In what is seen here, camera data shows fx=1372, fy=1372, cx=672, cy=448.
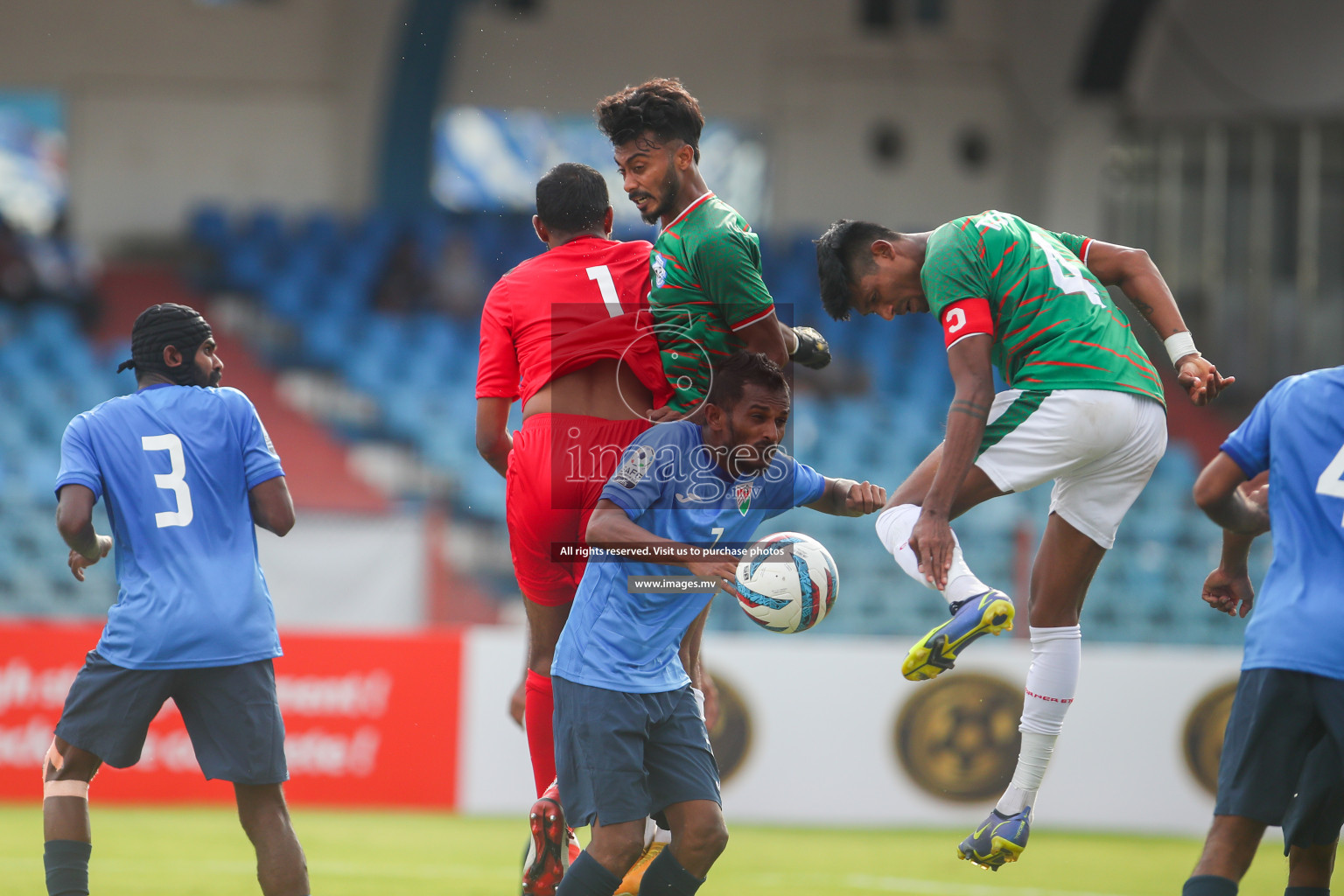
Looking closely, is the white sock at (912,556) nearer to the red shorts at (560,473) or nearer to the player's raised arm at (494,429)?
the red shorts at (560,473)

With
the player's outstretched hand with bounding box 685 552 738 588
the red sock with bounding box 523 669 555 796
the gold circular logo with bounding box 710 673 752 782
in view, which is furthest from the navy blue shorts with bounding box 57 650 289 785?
the gold circular logo with bounding box 710 673 752 782

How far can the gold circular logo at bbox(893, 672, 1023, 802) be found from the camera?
966cm

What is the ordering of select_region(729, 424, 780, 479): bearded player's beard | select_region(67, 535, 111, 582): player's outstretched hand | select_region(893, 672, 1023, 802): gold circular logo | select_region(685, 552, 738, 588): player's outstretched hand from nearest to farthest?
1. select_region(685, 552, 738, 588): player's outstretched hand
2. select_region(729, 424, 780, 479): bearded player's beard
3. select_region(67, 535, 111, 582): player's outstretched hand
4. select_region(893, 672, 1023, 802): gold circular logo

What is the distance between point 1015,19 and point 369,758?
43.4 feet

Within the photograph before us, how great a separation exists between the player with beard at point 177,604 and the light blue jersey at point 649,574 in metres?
1.14

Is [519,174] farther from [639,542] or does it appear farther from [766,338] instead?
[639,542]

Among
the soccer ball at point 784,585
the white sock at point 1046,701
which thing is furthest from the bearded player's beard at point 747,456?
the white sock at point 1046,701

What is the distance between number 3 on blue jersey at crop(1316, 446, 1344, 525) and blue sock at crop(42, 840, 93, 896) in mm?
4104

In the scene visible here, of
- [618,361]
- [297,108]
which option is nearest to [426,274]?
[297,108]

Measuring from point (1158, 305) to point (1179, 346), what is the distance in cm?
17

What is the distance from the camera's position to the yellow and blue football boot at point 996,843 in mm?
4887

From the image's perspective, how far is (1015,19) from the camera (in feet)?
59.3

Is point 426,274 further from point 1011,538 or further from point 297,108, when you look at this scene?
point 1011,538

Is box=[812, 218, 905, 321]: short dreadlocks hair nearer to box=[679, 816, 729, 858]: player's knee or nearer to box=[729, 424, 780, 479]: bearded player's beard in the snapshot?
box=[729, 424, 780, 479]: bearded player's beard
